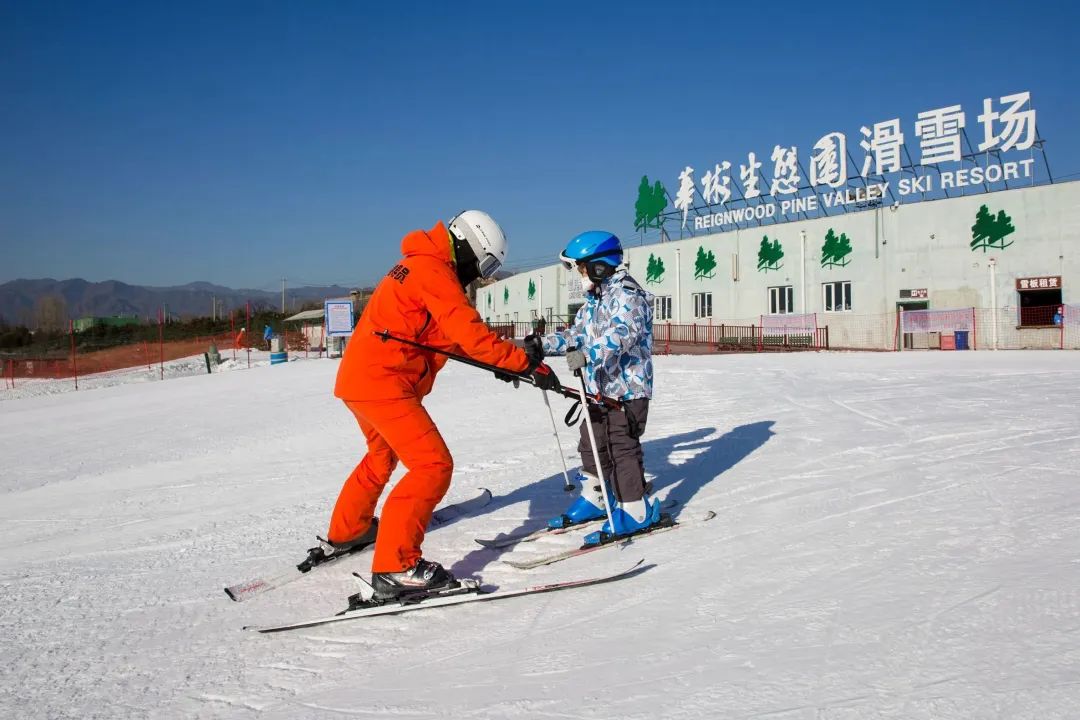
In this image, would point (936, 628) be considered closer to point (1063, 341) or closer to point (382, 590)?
point (382, 590)

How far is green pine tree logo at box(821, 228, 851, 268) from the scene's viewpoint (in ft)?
109

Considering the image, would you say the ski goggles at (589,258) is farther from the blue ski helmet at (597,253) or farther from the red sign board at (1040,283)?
the red sign board at (1040,283)

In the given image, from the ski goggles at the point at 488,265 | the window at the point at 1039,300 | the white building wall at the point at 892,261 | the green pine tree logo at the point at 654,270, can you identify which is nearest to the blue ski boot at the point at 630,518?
the ski goggles at the point at 488,265

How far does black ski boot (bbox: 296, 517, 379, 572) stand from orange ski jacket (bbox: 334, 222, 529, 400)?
1.07 metres

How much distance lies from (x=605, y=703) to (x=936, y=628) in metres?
1.37

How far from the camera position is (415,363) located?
151 inches

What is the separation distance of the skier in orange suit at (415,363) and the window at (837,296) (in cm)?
3246

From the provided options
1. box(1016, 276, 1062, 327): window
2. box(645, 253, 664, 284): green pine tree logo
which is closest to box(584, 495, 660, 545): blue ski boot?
box(1016, 276, 1062, 327): window

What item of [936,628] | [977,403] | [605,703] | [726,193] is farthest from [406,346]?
[726,193]

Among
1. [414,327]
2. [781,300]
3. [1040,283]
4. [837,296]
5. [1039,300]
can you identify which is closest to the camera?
[414,327]

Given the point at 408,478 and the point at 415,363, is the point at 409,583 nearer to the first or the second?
the point at 408,478

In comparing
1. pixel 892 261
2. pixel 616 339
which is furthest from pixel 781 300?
pixel 616 339

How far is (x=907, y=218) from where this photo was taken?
31031 mm

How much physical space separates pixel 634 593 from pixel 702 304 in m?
39.0
